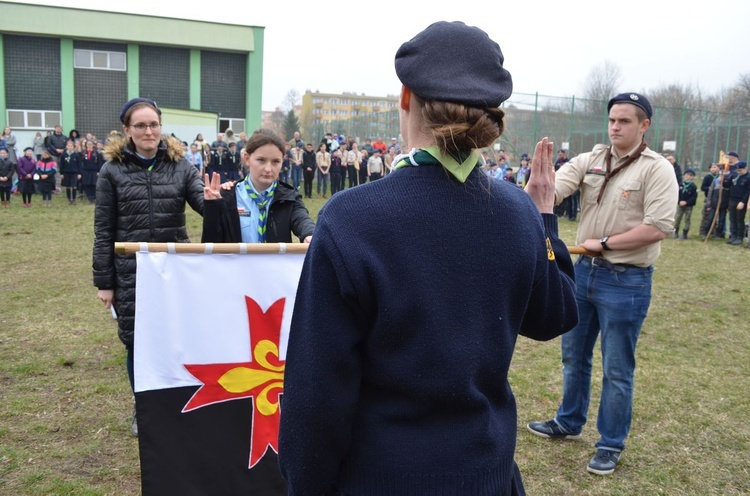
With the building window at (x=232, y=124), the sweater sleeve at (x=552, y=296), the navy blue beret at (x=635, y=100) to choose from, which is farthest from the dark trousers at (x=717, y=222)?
the building window at (x=232, y=124)

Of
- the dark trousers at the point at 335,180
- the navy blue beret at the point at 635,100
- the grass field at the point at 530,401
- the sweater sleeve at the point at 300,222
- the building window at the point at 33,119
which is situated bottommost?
the grass field at the point at 530,401

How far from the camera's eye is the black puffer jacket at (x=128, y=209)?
4.01 m

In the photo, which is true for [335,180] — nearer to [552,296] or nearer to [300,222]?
[300,222]

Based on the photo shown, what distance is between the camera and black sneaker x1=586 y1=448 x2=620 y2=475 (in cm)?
403

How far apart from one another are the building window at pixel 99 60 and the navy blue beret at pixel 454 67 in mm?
34553

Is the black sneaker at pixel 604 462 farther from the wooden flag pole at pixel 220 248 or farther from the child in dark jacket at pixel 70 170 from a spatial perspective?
the child in dark jacket at pixel 70 170

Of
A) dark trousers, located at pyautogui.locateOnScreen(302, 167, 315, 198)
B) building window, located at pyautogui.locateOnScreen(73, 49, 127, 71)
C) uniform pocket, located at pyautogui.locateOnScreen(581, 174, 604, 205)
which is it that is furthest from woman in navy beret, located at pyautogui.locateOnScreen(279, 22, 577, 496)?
building window, located at pyautogui.locateOnScreen(73, 49, 127, 71)

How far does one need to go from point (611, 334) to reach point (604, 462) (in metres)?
0.87

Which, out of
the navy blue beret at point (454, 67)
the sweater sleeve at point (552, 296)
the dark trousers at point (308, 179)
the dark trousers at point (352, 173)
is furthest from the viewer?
the dark trousers at point (352, 173)

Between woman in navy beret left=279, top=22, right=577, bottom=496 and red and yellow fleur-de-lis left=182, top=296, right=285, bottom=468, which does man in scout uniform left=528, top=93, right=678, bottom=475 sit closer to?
red and yellow fleur-de-lis left=182, top=296, right=285, bottom=468

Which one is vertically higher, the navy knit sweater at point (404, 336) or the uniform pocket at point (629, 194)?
the uniform pocket at point (629, 194)

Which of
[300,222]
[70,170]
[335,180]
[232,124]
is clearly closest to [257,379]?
[300,222]

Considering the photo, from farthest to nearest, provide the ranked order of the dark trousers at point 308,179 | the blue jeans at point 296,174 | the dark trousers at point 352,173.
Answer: the dark trousers at point 352,173 < the blue jeans at point 296,174 < the dark trousers at point 308,179

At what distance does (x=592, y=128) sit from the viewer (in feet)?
101
